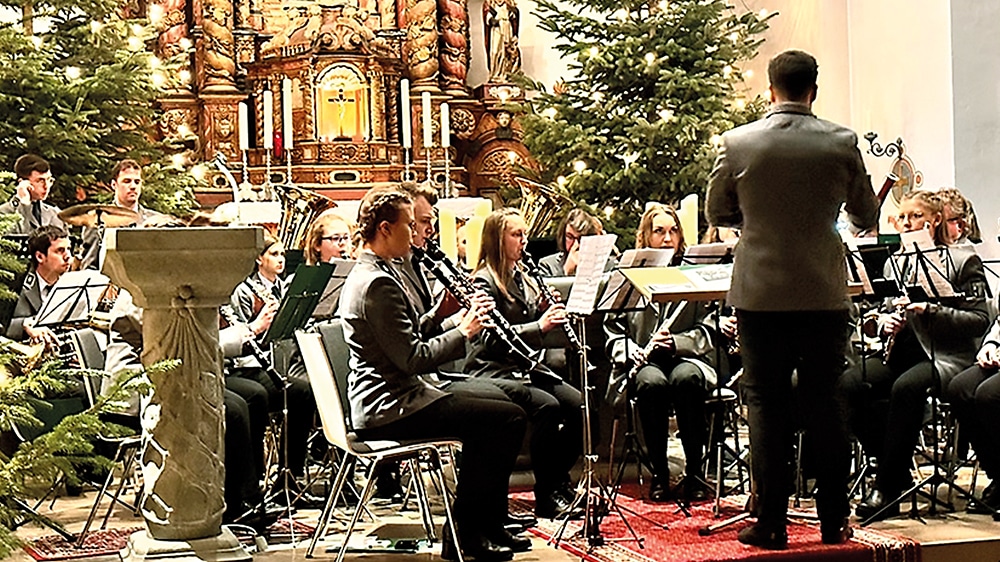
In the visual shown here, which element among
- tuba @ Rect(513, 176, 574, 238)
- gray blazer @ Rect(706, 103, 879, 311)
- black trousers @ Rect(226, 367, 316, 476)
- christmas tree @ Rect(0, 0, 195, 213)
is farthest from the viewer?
tuba @ Rect(513, 176, 574, 238)

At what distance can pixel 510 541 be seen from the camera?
5.32 meters

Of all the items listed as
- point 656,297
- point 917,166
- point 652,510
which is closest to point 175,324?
point 656,297

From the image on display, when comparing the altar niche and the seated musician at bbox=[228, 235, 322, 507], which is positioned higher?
the altar niche

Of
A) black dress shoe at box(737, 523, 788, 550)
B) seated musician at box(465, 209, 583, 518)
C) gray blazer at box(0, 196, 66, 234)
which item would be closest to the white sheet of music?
seated musician at box(465, 209, 583, 518)

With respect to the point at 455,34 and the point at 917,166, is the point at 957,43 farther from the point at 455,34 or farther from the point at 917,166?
the point at 455,34

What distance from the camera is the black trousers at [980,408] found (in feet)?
18.7

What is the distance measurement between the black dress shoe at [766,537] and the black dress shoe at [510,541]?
2.86ft

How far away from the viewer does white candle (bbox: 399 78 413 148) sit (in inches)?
594

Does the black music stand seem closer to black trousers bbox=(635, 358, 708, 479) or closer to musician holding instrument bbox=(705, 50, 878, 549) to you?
musician holding instrument bbox=(705, 50, 878, 549)

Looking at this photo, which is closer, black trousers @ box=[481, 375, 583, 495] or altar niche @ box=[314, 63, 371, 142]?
black trousers @ box=[481, 375, 583, 495]

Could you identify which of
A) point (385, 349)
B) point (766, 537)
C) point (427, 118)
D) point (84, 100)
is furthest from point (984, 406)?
point (427, 118)

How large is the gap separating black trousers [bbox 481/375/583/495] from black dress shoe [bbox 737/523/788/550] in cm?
120

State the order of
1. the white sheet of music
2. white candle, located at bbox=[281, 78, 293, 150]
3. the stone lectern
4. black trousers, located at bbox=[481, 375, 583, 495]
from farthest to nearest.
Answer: white candle, located at bbox=[281, 78, 293, 150] → black trousers, located at bbox=[481, 375, 583, 495] → the white sheet of music → the stone lectern

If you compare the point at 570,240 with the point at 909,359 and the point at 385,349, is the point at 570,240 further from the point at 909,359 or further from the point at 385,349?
the point at 385,349
